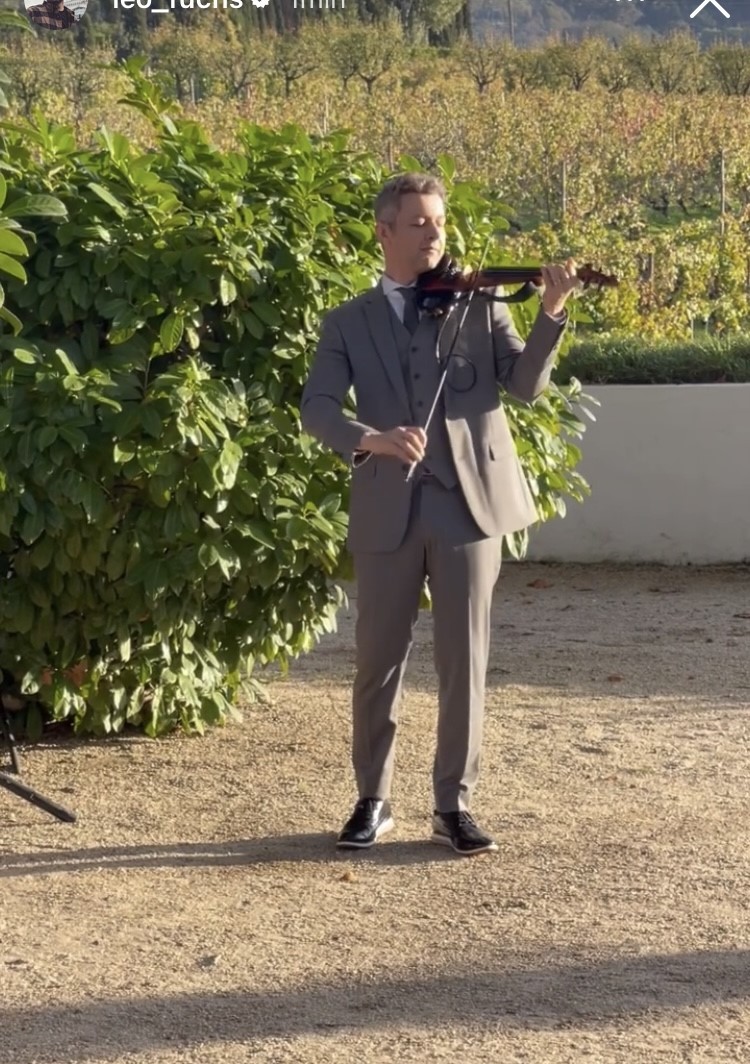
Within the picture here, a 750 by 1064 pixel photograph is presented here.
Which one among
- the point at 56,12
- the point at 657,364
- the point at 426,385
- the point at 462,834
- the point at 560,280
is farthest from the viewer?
the point at 56,12

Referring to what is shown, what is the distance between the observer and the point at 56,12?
100 feet

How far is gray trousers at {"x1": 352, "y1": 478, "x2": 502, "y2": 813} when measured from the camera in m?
4.70

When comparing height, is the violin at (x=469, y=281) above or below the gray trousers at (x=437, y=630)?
above

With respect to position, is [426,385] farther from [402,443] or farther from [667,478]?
[667,478]

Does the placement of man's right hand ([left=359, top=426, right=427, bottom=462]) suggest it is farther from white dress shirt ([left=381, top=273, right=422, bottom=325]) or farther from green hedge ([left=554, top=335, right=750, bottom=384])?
green hedge ([left=554, top=335, right=750, bottom=384])

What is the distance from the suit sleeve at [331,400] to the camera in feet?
14.9

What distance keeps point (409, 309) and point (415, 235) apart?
24 centimetres

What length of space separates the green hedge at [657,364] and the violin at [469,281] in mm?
5611

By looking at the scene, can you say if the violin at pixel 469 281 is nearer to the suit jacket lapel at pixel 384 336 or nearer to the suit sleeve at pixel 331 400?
the suit jacket lapel at pixel 384 336

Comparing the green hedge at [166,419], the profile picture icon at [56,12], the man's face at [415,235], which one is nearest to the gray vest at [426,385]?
the man's face at [415,235]

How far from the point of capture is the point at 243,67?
30.8 metres

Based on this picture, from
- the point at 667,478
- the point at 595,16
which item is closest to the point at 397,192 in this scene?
the point at 667,478

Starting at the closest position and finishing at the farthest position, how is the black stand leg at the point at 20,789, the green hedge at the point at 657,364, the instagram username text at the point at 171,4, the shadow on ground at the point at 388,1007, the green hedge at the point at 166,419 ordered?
the shadow on ground at the point at 388,1007 → the black stand leg at the point at 20,789 → the green hedge at the point at 166,419 → the green hedge at the point at 657,364 → the instagram username text at the point at 171,4

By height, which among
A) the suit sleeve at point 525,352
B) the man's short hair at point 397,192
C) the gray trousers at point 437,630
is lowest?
the gray trousers at point 437,630
